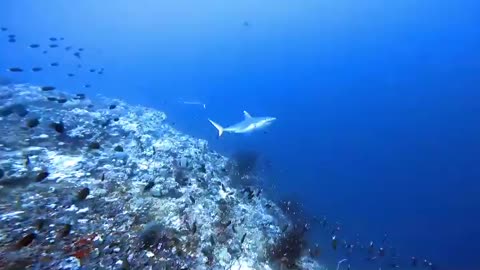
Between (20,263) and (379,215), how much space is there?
102ft

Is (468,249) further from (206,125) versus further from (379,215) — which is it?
(206,125)

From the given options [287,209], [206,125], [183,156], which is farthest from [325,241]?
[206,125]

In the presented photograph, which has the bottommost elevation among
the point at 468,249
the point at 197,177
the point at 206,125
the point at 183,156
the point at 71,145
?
the point at 71,145

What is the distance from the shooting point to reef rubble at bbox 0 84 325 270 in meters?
7.95

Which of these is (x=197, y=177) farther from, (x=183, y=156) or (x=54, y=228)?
(x=54, y=228)

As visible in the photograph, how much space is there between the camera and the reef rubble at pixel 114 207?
26.1 ft

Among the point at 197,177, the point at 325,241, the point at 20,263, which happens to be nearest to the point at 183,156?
the point at 197,177

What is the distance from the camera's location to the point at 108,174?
11898 millimetres

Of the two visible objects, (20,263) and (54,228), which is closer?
(20,263)

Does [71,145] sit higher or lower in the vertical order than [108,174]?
higher

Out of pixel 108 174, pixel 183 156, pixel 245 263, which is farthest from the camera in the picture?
pixel 183 156

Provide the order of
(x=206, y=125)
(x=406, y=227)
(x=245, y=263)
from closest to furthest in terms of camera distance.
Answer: (x=245, y=263)
(x=406, y=227)
(x=206, y=125)

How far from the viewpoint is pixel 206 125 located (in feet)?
169

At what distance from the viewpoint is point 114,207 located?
32.9 ft
